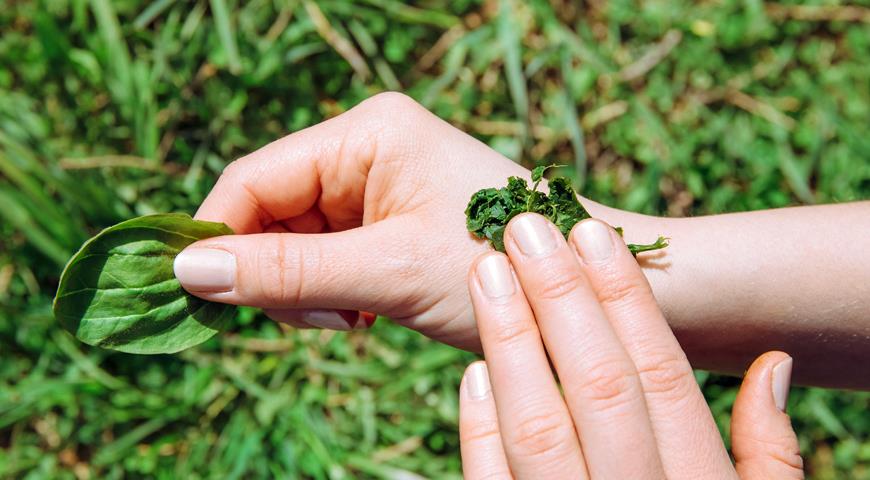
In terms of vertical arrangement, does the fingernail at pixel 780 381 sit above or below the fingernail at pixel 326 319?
below

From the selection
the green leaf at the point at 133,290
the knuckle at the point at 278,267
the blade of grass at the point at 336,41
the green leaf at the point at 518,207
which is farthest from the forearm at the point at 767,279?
the blade of grass at the point at 336,41

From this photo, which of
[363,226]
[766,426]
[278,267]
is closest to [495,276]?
[363,226]

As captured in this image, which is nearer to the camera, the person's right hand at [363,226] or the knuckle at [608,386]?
the knuckle at [608,386]

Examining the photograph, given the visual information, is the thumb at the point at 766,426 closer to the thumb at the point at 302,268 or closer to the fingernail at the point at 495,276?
the fingernail at the point at 495,276

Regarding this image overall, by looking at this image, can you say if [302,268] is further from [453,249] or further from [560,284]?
[560,284]

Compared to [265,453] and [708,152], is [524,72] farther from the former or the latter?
[265,453]
